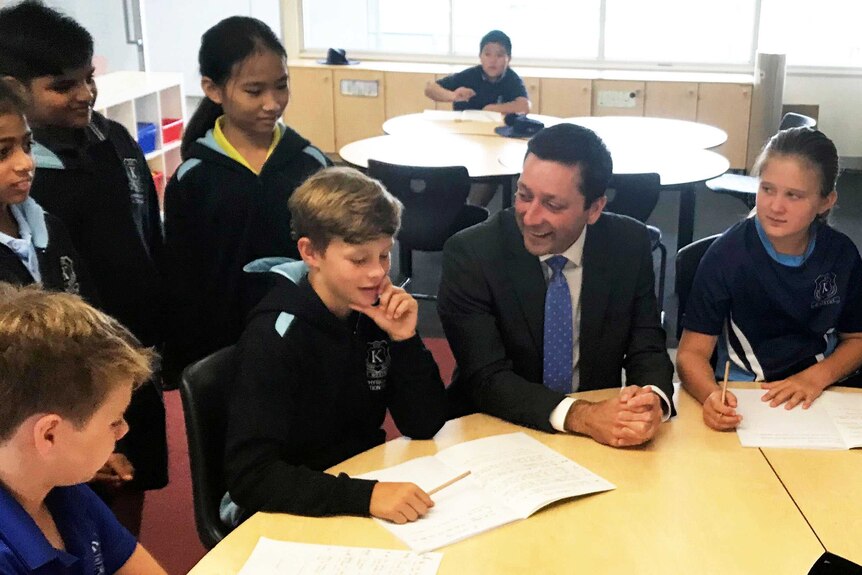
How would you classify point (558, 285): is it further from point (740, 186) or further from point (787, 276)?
point (740, 186)

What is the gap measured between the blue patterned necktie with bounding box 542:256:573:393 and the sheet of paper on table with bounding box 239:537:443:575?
31.1 inches

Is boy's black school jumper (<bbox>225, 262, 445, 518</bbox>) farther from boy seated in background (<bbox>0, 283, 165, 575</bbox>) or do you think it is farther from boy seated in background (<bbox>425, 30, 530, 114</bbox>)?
boy seated in background (<bbox>425, 30, 530, 114</bbox>)

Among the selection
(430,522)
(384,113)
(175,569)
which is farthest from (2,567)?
(384,113)

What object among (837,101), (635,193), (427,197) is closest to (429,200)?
(427,197)

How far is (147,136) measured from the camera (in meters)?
5.59

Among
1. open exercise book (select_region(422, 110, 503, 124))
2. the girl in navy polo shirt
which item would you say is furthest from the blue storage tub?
the girl in navy polo shirt

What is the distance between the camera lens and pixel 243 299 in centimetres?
233

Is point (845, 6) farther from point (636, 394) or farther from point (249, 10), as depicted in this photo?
point (636, 394)

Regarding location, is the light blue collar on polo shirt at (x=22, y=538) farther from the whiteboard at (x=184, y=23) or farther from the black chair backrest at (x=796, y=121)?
the whiteboard at (x=184, y=23)

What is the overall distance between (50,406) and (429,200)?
292cm

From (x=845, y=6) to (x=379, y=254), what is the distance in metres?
6.90

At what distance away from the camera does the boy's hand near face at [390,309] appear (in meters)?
1.75

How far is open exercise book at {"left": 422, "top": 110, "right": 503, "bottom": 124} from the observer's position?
5.03 meters

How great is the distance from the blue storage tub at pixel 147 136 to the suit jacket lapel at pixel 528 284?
13.3 ft
